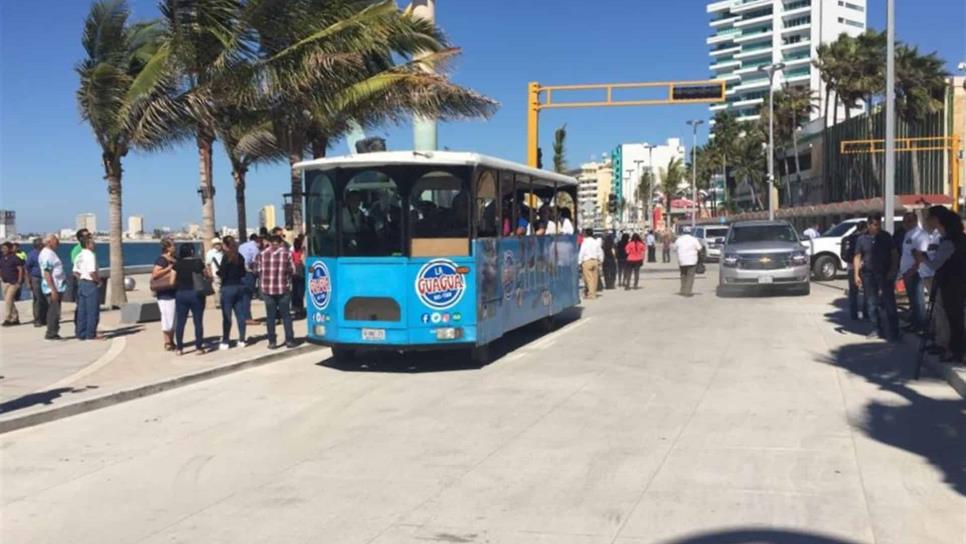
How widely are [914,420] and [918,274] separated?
4934 millimetres

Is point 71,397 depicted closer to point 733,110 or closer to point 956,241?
point 956,241

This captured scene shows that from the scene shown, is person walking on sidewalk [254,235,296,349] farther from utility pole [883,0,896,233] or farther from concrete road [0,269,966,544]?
utility pole [883,0,896,233]

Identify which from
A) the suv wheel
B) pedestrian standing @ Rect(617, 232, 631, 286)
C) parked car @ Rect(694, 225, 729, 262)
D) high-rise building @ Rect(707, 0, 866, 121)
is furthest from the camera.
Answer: high-rise building @ Rect(707, 0, 866, 121)

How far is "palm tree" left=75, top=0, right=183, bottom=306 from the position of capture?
17859 millimetres

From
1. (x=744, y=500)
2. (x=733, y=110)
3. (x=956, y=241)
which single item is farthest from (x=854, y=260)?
(x=733, y=110)

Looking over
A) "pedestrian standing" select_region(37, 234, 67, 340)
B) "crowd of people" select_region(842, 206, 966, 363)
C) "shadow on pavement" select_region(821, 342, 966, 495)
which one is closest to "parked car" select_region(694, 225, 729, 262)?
"crowd of people" select_region(842, 206, 966, 363)

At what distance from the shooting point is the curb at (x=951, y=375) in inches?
375

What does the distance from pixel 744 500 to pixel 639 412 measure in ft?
9.74

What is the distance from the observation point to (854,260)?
1516cm

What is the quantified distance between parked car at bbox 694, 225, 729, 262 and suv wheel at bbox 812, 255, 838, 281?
14.4m

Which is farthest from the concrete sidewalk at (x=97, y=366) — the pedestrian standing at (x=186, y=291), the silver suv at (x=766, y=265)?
the silver suv at (x=766, y=265)

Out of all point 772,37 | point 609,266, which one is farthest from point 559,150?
point 772,37

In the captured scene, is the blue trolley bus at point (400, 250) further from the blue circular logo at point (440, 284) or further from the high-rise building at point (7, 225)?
the high-rise building at point (7, 225)

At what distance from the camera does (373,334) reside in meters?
11.7
